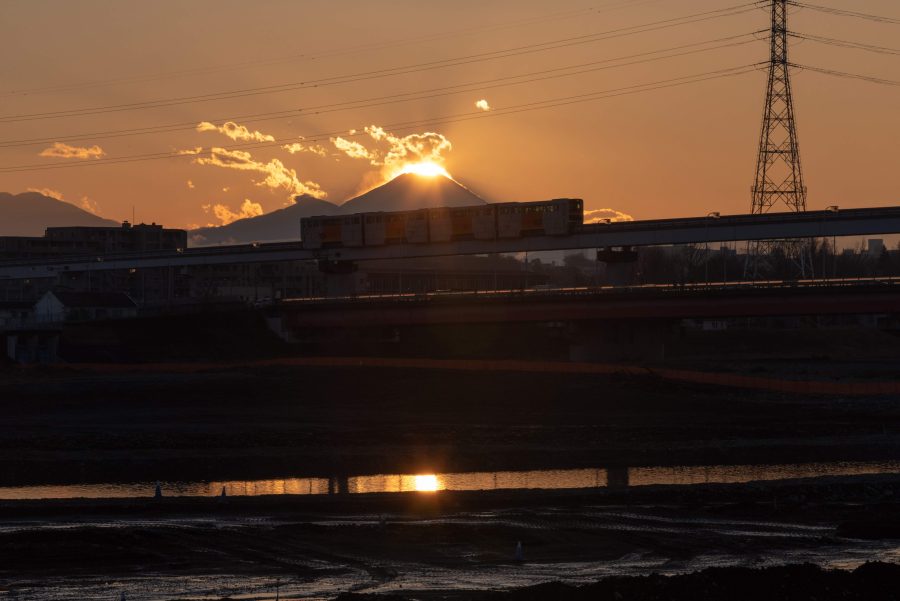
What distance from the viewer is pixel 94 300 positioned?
472 feet

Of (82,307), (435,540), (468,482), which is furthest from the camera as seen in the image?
(82,307)

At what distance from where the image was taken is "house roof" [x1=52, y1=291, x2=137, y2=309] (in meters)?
140

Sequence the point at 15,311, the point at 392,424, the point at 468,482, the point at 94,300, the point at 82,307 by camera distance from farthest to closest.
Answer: the point at 15,311 < the point at 94,300 < the point at 82,307 < the point at 392,424 < the point at 468,482

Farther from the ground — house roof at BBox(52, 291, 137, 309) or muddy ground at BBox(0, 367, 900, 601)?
house roof at BBox(52, 291, 137, 309)

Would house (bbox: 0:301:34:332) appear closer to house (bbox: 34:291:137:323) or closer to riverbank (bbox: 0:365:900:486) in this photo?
house (bbox: 34:291:137:323)

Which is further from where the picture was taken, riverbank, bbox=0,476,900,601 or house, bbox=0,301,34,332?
house, bbox=0,301,34,332

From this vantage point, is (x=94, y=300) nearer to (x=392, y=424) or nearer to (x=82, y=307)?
(x=82, y=307)

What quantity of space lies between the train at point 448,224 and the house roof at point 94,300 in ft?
68.6

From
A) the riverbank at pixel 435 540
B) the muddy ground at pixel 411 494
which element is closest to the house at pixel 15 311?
the muddy ground at pixel 411 494

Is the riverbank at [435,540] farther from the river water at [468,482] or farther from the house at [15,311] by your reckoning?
the house at [15,311]

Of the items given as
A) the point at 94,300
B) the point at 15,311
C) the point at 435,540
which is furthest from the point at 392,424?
the point at 15,311

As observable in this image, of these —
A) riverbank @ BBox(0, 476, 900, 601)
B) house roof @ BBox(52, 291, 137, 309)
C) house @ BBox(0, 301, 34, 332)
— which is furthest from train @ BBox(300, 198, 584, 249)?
riverbank @ BBox(0, 476, 900, 601)

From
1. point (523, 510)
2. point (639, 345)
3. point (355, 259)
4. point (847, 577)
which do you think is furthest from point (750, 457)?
point (355, 259)

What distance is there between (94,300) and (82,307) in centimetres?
419
